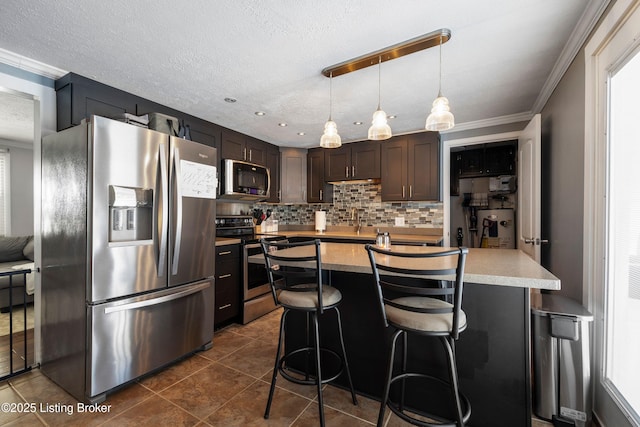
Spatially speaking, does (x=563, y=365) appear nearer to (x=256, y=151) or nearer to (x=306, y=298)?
(x=306, y=298)

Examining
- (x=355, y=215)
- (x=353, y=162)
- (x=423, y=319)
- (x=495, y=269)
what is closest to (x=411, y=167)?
(x=353, y=162)

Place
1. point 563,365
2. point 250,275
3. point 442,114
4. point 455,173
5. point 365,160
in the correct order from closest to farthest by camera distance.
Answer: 1. point 563,365
2. point 442,114
3. point 250,275
4. point 365,160
5. point 455,173

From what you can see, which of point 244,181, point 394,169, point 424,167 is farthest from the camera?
point 394,169

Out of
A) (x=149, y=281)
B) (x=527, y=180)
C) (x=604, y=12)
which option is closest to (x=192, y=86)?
(x=149, y=281)

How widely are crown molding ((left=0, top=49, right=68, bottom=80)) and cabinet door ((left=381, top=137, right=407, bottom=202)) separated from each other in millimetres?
3362

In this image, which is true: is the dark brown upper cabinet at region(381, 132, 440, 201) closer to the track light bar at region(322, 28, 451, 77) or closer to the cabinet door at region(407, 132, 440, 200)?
the cabinet door at region(407, 132, 440, 200)

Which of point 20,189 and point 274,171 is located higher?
point 274,171

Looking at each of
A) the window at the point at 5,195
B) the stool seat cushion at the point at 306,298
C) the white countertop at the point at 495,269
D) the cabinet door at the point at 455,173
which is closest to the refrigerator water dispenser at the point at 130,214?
the white countertop at the point at 495,269

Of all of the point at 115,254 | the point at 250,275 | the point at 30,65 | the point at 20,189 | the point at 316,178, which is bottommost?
the point at 250,275

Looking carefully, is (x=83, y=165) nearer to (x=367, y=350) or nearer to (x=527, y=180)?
(x=367, y=350)

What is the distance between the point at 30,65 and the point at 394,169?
142 inches

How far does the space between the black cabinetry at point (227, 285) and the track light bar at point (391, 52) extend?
1.99 metres

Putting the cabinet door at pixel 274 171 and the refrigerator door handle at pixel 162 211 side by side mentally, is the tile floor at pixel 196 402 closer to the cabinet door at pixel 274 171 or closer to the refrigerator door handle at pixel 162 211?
the refrigerator door handle at pixel 162 211

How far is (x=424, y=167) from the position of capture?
12.2ft
